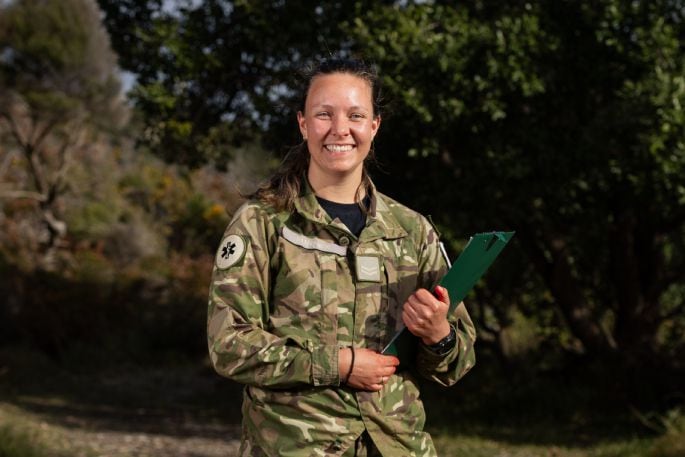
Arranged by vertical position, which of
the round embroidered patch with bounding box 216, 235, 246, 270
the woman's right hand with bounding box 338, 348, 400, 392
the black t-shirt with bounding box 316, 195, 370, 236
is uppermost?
the black t-shirt with bounding box 316, 195, 370, 236

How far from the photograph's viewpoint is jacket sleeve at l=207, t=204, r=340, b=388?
7.44ft

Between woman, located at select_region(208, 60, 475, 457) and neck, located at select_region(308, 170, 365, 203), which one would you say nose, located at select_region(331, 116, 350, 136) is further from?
neck, located at select_region(308, 170, 365, 203)

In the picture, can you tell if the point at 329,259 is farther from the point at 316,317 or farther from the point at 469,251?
the point at 469,251

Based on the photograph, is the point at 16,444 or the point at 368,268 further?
the point at 16,444

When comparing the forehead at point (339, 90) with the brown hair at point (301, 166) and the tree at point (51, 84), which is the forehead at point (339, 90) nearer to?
the brown hair at point (301, 166)

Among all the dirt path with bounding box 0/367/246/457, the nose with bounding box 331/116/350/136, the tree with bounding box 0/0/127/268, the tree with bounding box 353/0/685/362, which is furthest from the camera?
the tree with bounding box 0/0/127/268

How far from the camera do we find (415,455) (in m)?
2.43

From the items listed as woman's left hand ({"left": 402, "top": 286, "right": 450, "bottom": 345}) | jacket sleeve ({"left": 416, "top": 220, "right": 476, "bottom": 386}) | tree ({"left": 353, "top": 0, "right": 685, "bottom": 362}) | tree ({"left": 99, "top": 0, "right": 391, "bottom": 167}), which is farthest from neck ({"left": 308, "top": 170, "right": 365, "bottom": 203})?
tree ({"left": 99, "top": 0, "right": 391, "bottom": 167})

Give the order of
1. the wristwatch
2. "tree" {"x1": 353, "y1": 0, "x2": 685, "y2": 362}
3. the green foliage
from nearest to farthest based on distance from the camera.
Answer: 1. the wristwatch
2. "tree" {"x1": 353, "y1": 0, "x2": 685, "y2": 362}
3. the green foliage

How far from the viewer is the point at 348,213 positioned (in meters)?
2.53

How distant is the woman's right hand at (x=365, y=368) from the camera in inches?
90.4

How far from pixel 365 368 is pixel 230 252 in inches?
16.3

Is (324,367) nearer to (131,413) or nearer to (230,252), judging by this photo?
(230,252)

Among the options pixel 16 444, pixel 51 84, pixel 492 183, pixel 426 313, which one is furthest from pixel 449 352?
pixel 51 84
